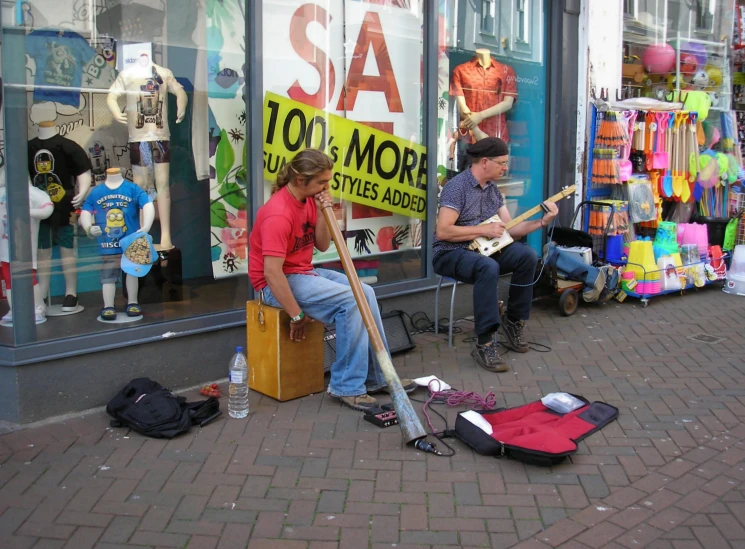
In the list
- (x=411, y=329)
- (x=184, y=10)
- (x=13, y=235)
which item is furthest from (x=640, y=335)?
(x=13, y=235)

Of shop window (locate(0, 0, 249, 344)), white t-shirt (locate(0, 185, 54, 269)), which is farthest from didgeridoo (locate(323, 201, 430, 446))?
white t-shirt (locate(0, 185, 54, 269))

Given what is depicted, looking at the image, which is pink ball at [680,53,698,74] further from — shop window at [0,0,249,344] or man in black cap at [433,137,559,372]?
shop window at [0,0,249,344]

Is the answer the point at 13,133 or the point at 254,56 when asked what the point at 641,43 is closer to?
the point at 254,56

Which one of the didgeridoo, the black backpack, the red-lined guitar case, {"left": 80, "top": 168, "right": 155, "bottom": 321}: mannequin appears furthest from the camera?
{"left": 80, "top": 168, "right": 155, "bottom": 321}: mannequin

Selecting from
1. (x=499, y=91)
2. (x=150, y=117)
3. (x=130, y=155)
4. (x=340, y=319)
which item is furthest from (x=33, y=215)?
(x=499, y=91)

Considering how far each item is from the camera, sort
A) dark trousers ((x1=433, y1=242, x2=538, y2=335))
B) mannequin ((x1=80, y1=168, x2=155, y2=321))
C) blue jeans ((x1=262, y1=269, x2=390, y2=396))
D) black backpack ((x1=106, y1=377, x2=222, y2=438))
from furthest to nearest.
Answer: dark trousers ((x1=433, y1=242, x2=538, y2=335)) < mannequin ((x1=80, y1=168, x2=155, y2=321)) < blue jeans ((x1=262, y1=269, x2=390, y2=396)) < black backpack ((x1=106, y1=377, x2=222, y2=438))

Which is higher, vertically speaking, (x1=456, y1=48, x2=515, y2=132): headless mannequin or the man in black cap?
(x1=456, y1=48, x2=515, y2=132): headless mannequin

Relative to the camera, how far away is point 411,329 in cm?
633

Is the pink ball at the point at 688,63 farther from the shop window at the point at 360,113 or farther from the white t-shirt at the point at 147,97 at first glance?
the white t-shirt at the point at 147,97

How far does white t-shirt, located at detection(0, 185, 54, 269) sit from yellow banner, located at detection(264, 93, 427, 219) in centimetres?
146

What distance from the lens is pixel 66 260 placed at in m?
4.80

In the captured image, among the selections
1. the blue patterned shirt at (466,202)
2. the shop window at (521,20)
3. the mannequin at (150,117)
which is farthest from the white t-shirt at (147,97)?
the shop window at (521,20)

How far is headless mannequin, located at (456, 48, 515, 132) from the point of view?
6871mm

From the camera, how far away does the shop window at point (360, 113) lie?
555cm
